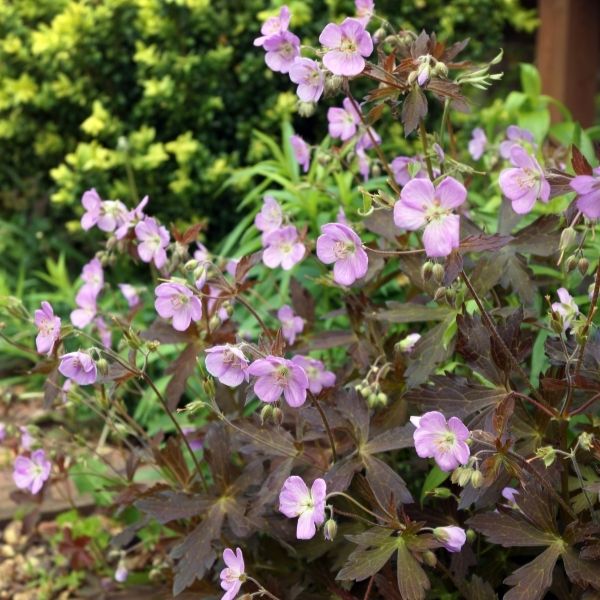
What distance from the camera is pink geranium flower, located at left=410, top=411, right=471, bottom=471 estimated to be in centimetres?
122

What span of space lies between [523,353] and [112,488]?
0.91 m

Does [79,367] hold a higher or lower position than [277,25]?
lower

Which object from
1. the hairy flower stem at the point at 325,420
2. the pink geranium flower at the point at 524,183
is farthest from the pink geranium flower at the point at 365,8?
the hairy flower stem at the point at 325,420

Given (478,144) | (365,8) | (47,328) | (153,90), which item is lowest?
(153,90)

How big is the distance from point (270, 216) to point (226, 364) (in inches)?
21.2

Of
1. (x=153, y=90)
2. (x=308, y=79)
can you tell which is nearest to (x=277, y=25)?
(x=308, y=79)

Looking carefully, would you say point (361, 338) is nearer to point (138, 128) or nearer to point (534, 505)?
point (534, 505)

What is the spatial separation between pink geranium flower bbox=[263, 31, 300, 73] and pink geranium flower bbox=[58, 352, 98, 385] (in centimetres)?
57

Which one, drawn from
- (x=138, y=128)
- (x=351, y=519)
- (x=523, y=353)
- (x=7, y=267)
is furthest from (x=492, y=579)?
(x=7, y=267)

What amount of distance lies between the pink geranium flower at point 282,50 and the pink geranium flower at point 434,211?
0.47 m

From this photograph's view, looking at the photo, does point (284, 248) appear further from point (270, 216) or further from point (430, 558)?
point (430, 558)

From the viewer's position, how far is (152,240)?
5.51ft

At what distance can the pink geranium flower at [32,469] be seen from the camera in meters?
1.84

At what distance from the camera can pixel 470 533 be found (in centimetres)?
153
